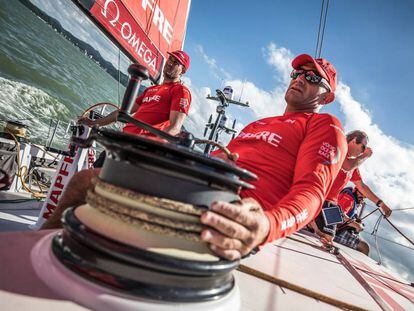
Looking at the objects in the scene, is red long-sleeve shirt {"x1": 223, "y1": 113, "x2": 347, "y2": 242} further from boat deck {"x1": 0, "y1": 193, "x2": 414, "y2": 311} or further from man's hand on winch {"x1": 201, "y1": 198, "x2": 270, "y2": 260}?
boat deck {"x1": 0, "y1": 193, "x2": 414, "y2": 311}

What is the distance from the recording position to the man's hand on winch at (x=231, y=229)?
50 centimetres

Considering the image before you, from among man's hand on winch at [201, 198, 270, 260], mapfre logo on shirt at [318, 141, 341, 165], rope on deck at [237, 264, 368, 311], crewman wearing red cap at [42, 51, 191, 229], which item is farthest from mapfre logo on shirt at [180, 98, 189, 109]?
man's hand on winch at [201, 198, 270, 260]

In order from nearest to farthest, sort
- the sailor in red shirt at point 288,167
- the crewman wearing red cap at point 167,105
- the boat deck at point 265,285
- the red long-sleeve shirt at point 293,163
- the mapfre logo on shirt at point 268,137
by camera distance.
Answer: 1. the boat deck at point 265,285
2. the sailor in red shirt at point 288,167
3. the red long-sleeve shirt at point 293,163
4. the mapfre logo on shirt at point 268,137
5. the crewman wearing red cap at point 167,105

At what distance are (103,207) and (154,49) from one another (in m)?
3.53

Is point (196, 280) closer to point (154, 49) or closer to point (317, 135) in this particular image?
point (317, 135)

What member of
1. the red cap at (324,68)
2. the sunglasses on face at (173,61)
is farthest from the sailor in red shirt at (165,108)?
the red cap at (324,68)

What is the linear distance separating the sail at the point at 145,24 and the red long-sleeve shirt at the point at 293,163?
1890 millimetres

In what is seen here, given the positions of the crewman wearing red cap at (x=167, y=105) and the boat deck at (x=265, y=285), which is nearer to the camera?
the boat deck at (x=265, y=285)

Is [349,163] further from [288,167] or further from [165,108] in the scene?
[288,167]

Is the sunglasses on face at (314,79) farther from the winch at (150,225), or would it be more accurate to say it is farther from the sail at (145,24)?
the sail at (145,24)

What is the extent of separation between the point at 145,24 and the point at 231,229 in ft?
11.7

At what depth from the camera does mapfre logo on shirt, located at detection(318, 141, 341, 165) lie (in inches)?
40.1

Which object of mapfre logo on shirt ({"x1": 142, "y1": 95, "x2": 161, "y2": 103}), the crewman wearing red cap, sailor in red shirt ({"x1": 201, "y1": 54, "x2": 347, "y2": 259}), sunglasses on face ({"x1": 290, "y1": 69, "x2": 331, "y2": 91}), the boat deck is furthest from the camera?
mapfre logo on shirt ({"x1": 142, "y1": 95, "x2": 161, "y2": 103})

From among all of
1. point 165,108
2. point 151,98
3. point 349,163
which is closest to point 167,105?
point 165,108
